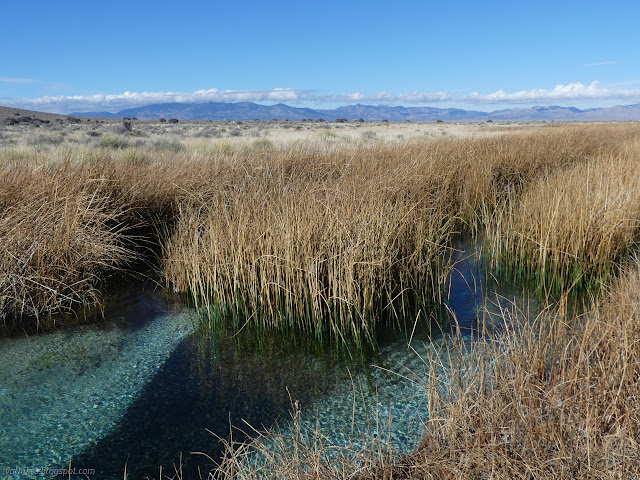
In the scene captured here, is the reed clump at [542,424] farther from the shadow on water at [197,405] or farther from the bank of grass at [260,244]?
the bank of grass at [260,244]

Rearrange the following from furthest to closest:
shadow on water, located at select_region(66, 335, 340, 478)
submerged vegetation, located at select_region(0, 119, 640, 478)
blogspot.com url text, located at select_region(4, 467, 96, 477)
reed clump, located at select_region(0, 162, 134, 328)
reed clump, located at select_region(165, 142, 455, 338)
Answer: reed clump, located at select_region(0, 162, 134, 328), reed clump, located at select_region(165, 142, 455, 338), shadow on water, located at select_region(66, 335, 340, 478), blogspot.com url text, located at select_region(4, 467, 96, 477), submerged vegetation, located at select_region(0, 119, 640, 478)

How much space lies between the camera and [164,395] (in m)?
3.21

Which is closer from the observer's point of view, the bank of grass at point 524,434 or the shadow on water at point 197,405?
the bank of grass at point 524,434

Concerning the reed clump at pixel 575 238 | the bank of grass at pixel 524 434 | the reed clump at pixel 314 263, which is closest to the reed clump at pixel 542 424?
the bank of grass at pixel 524 434

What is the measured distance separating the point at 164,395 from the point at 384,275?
2.00 metres

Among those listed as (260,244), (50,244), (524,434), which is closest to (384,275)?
(260,244)

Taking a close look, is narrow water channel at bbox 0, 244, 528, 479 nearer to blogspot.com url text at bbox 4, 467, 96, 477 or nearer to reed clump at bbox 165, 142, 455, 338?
blogspot.com url text at bbox 4, 467, 96, 477

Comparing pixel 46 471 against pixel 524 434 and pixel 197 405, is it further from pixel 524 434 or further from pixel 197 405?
pixel 524 434

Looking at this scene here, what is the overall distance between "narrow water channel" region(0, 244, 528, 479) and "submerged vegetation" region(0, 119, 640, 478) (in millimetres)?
279

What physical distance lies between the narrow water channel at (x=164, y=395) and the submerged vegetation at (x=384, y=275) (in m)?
0.28

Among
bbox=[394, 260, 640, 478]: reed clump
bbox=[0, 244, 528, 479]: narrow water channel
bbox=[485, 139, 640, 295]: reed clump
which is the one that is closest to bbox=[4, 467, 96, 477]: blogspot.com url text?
bbox=[0, 244, 528, 479]: narrow water channel

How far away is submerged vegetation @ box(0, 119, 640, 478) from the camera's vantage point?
1.98m

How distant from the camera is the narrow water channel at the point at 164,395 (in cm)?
265

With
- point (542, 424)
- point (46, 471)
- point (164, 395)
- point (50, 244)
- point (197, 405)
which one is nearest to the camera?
point (542, 424)
